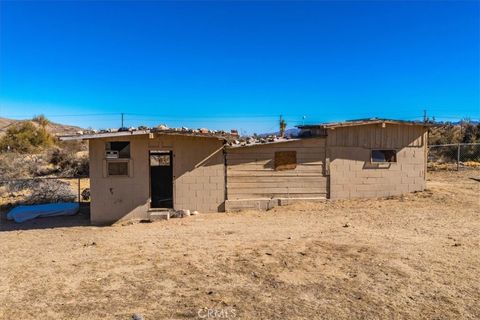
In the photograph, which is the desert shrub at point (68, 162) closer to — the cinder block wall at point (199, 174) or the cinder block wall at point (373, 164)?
the cinder block wall at point (199, 174)

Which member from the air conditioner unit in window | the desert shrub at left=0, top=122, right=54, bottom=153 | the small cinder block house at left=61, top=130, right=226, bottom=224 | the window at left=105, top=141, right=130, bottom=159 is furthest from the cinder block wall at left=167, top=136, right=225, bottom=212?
the desert shrub at left=0, top=122, right=54, bottom=153

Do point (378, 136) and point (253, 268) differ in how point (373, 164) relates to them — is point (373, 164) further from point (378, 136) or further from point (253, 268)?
point (253, 268)

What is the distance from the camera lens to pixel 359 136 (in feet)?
47.5

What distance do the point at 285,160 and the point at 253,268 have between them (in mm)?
6929

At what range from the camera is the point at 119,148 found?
1234 cm

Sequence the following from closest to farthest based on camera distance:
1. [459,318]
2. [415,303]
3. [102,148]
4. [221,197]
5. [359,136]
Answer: [459,318]
[415,303]
[102,148]
[221,197]
[359,136]

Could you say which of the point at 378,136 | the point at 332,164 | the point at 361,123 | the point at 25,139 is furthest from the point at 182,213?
the point at 25,139

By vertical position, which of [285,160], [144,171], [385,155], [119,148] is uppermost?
[119,148]

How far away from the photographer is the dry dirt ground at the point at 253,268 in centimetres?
564

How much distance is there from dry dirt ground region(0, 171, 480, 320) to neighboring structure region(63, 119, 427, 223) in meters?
1.03

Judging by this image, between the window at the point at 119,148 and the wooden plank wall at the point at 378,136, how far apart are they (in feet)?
22.4

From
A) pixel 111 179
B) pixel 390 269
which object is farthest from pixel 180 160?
pixel 390 269

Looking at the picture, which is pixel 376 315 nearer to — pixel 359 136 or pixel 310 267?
pixel 310 267

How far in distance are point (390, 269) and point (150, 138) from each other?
308 inches
